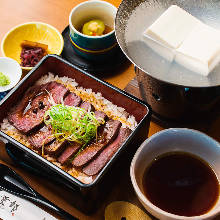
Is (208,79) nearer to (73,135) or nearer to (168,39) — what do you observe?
(168,39)

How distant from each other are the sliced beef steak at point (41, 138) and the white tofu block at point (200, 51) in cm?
60

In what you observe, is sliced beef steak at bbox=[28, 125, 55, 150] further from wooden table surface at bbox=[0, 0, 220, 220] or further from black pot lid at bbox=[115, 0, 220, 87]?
black pot lid at bbox=[115, 0, 220, 87]

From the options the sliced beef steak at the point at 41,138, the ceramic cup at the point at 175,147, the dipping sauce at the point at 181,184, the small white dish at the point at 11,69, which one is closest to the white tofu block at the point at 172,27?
the ceramic cup at the point at 175,147

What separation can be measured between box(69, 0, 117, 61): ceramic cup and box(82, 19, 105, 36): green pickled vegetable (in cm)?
4

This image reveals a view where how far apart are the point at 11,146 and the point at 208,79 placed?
83cm

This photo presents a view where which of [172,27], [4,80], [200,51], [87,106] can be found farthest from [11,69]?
[200,51]

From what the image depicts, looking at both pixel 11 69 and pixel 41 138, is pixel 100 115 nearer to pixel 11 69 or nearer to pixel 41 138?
pixel 41 138

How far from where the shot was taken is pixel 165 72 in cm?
153

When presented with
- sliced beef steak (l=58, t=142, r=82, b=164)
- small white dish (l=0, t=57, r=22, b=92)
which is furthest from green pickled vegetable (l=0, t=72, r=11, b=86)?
sliced beef steak (l=58, t=142, r=82, b=164)

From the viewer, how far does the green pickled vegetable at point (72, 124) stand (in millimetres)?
1622

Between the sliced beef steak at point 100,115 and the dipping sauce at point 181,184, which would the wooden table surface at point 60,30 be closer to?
the dipping sauce at point 181,184

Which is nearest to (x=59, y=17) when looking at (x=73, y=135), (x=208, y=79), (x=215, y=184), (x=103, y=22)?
(x=103, y=22)

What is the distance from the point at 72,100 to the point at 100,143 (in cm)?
26

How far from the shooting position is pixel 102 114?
1.69 m
